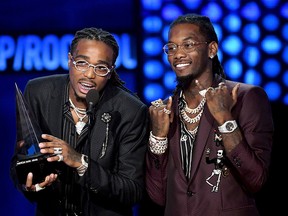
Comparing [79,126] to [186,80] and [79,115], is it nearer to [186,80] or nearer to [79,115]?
[79,115]

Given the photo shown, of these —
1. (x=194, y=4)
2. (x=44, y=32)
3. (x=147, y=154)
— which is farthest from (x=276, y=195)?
(x=44, y=32)

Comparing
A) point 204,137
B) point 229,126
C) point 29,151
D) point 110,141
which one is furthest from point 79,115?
point 229,126

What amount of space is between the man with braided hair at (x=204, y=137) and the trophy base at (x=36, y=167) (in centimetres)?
58

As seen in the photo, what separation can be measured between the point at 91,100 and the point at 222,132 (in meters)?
0.67

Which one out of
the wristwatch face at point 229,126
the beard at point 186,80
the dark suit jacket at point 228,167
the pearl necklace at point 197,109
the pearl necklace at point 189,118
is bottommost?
the dark suit jacket at point 228,167

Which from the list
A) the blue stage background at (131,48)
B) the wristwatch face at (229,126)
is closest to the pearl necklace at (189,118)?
the wristwatch face at (229,126)

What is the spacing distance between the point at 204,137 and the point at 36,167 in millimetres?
854

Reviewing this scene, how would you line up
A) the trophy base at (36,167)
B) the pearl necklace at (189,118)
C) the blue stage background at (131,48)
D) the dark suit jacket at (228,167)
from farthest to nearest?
A: the blue stage background at (131,48) → the pearl necklace at (189,118) → the dark suit jacket at (228,167) → the trophy base at (36,167)

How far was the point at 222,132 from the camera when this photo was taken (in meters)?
3.11

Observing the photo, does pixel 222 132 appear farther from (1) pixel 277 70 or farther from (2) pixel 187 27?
(1) pixel 277 70

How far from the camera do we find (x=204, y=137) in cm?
323

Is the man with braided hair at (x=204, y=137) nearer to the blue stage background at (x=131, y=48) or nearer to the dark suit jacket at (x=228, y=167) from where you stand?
the dark suit jacket at (x=228, y=167)

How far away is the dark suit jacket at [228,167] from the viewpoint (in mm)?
3113

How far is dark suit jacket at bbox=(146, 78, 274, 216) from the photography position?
10.2ft
